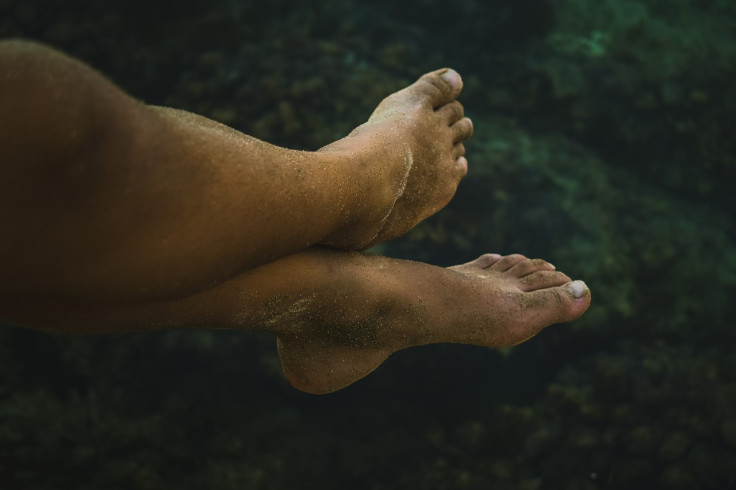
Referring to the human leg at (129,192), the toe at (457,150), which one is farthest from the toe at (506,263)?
the human leg at (129,192)

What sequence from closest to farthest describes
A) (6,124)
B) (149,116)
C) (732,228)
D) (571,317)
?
(6,124) → (149,116) → (571,317) → (732,228)

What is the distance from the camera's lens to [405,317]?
1.22 metres

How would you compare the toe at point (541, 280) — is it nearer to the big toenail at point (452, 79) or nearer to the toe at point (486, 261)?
the toe at point (486, 261)

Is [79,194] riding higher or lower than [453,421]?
higher

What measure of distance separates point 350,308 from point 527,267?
49 cm

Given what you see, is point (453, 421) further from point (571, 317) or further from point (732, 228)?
point (732, 228)

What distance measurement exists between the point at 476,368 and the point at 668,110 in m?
1.19

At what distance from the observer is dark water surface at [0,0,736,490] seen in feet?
6.50

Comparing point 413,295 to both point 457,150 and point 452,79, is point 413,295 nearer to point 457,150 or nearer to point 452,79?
point 457,150

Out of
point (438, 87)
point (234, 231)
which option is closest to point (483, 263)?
point (438, 87)

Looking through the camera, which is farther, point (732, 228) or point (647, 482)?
point (732, 228)

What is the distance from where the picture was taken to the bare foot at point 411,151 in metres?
1.16

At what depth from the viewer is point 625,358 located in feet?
6.79

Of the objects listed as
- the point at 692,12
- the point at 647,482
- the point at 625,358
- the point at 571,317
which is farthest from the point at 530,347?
the point at 692,12
